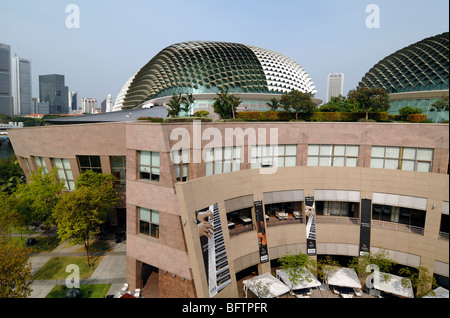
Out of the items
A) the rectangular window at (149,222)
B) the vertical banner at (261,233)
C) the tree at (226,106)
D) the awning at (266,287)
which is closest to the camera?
the awning at (266,287)

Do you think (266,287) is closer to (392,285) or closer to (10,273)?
(392,285)

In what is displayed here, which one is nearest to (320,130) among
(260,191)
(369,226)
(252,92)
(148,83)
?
(260,191)

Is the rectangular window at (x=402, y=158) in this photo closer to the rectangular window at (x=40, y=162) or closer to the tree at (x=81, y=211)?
the tree at (x=81, y=211)

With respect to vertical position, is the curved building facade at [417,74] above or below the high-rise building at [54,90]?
below

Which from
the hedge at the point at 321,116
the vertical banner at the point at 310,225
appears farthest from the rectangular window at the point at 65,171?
the vertical banner at the point at 310,225

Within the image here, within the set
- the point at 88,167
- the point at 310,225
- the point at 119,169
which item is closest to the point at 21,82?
the point at 88,167

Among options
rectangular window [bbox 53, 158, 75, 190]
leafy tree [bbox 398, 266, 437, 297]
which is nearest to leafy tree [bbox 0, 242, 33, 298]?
rectangular window [bbox 53, 158, 75, 190]

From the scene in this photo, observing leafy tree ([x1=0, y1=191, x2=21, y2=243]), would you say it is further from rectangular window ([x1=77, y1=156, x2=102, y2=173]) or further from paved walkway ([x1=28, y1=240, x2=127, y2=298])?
rectangular window ([x1=77, y1=156, x2=102, y2=173])
